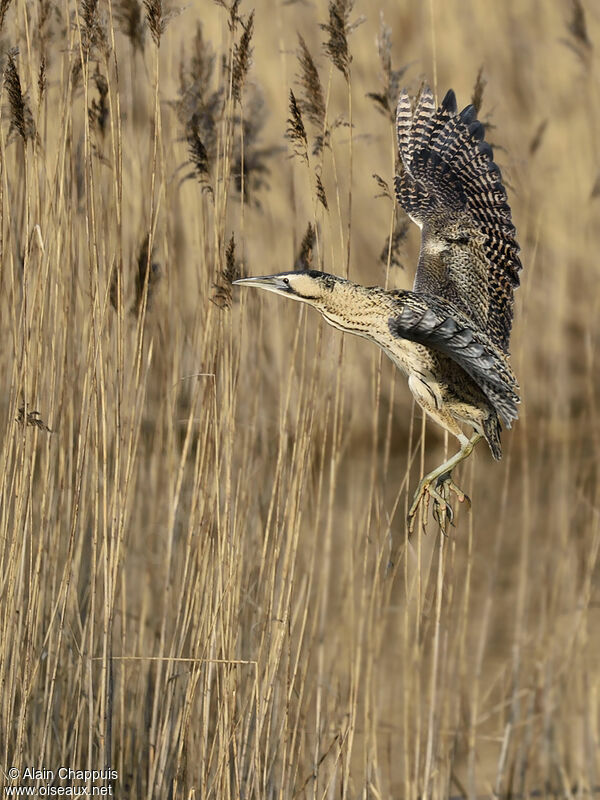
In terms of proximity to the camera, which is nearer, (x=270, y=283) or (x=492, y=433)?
(x=270, y=283)

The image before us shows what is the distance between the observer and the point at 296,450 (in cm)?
243

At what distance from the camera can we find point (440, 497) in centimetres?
242

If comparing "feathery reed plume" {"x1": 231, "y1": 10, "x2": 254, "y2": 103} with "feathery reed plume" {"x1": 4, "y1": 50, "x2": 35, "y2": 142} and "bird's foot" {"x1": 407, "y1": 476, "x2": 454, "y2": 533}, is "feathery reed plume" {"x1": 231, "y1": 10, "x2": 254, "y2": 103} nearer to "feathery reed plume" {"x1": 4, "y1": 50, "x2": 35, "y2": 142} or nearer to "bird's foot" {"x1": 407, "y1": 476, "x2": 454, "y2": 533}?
"feathery reed plume" {"x1": 4, "y1": 50, "x2": 35, "y2": 142}

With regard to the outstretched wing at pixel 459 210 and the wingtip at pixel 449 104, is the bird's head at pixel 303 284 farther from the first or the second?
the wingtip at pixel 449 104

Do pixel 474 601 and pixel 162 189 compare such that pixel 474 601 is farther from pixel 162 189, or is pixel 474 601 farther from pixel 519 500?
pixel 162 189

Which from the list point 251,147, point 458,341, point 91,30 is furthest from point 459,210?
point 91,30

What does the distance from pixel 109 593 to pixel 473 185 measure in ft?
4.17

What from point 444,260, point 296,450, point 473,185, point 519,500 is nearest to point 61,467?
point 296,450

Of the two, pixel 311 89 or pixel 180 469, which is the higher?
pixel 311 89

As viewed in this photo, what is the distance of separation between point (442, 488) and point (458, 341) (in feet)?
1.61

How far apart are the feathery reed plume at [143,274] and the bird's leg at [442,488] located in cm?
63

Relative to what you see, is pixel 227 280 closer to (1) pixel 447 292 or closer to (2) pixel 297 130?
(2) pixel 297 130

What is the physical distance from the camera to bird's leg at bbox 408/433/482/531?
7.70ft

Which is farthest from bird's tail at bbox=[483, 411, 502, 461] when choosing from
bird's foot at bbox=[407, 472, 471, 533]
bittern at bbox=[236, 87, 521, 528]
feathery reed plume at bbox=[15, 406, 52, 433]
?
feathery reed plume at bbox=[15, 406, 52, 433]
